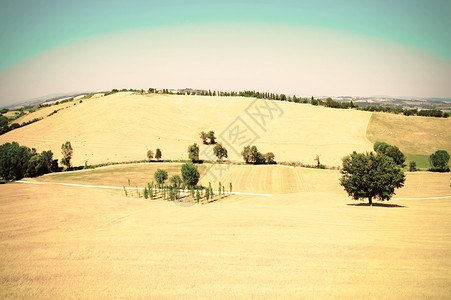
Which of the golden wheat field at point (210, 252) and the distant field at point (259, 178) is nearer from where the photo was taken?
the golden wheat field at point (210, 252)

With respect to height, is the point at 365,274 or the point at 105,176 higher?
the point at 365,274

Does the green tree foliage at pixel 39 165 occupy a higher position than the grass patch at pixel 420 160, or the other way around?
the green tree foliage at pixel 39 165

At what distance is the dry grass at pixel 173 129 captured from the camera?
105750 mm

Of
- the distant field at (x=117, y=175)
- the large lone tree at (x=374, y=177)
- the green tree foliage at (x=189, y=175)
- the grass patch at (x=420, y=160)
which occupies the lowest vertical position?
the grass patch at (x=420, y=160)

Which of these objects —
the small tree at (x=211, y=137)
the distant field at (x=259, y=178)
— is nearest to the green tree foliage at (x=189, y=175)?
the distant field at (x=259, y=178)

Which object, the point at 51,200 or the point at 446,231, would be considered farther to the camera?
the point at 51,200

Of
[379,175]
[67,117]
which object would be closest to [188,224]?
[379,175]

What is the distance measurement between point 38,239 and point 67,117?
163m

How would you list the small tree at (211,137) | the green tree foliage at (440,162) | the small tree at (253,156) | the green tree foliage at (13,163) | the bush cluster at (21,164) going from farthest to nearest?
the small tree at (211,137) → the small tree at (253,156) → the green tree foliage at (440,162) → the bush cluster at (21,164) → the green tree foliage at (13,163)

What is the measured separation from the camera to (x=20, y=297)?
39.5 ft

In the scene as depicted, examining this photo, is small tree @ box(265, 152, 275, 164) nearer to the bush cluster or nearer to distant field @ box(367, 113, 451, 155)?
distant field @ box(367, 113, 451, 155)

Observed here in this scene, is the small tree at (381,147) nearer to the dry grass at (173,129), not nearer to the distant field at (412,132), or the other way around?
the dry grass at (173,129)

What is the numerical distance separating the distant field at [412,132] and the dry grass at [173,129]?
751cm

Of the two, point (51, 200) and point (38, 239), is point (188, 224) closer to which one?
point (38, 239)
